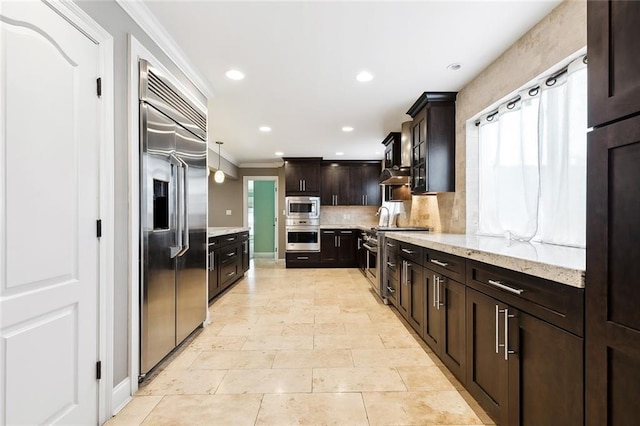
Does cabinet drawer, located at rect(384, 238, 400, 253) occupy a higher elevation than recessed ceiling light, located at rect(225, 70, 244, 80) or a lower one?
lower

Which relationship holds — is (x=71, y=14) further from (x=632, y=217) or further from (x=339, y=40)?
(x=632, y=217)

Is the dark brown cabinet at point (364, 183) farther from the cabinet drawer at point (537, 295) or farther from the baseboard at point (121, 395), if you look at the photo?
the baseboard at point (121, 395)

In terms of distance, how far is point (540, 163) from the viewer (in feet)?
7.30

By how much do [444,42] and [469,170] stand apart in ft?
4.36

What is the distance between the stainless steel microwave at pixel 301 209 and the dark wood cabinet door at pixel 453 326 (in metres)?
4.81

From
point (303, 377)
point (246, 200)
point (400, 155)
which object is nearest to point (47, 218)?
point (303, 377)

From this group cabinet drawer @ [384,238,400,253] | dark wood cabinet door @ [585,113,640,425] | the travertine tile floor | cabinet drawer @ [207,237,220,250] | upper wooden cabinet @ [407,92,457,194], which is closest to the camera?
dark wood cabinet door @ [585,113,640,425]

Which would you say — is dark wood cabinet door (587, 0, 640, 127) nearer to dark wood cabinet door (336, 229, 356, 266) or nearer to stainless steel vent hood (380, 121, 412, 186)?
stainless steel vent hood (380, 121, 412, 186)

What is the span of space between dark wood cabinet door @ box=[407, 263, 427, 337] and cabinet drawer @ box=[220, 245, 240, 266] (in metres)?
2.65

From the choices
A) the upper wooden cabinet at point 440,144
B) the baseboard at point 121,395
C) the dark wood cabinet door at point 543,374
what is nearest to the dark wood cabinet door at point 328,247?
the upper wooden cabinet at point 440,144

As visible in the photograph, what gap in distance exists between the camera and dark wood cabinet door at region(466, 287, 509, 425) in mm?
1517

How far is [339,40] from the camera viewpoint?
2371mm

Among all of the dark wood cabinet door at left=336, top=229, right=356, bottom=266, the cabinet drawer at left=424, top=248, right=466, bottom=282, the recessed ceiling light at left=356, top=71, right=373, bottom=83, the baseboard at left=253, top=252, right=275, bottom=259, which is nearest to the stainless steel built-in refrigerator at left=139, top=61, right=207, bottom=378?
the recessed ceiling light at left=356, top=71, right=373, bottom=83

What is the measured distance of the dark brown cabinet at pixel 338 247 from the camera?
6.87m
